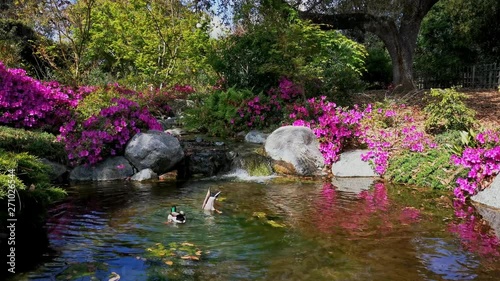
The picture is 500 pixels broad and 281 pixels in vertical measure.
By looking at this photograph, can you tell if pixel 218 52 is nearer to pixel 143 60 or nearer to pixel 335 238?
pixel 143 60

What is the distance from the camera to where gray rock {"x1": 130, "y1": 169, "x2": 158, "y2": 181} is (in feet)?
28.9

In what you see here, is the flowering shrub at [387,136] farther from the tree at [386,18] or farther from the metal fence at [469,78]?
the metal fence at [469,78]

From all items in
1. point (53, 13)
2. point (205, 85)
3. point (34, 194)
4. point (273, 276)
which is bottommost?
point (273, 276)

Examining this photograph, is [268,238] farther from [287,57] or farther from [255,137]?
[287,57]

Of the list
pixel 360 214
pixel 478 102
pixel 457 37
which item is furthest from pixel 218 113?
pixel 457 37

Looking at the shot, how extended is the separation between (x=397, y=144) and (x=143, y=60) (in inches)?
452

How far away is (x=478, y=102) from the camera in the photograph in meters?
14.0

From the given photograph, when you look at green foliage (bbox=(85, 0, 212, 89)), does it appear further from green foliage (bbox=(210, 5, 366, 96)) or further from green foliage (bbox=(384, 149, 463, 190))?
green foliage (bbox=(384, 149, 463, 190))

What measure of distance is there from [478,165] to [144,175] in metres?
6.01

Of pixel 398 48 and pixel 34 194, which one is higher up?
pixel 398 48

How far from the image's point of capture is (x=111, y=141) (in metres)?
9.13

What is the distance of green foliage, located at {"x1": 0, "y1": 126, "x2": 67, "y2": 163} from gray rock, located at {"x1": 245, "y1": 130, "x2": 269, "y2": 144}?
182 inches

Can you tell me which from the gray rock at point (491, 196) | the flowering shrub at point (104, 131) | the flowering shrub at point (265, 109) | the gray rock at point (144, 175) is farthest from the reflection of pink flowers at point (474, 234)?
the flowering shrub at point (265, 109)

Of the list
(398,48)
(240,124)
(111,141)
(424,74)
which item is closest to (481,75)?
(424,74)
